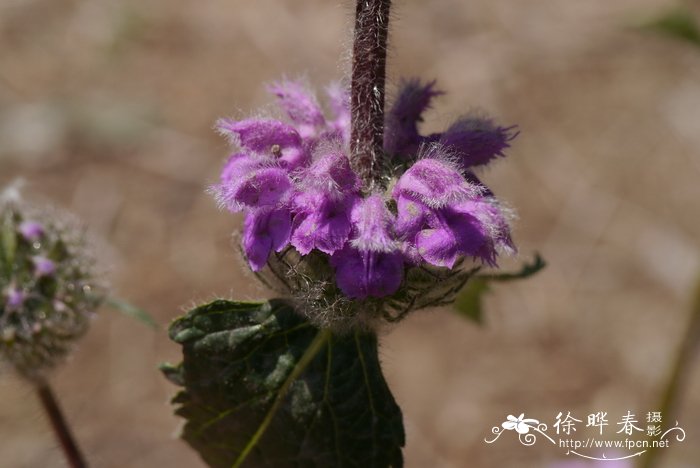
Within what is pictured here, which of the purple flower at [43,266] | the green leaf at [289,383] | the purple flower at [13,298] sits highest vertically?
the purple flower at [43,266]

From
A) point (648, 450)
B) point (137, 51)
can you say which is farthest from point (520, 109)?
point (648, 450)

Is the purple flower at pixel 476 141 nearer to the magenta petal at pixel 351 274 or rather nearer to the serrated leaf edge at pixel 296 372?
the magenta petal at pixel 351 274

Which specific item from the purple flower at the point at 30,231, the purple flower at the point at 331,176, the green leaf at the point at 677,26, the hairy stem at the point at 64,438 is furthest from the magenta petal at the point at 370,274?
the green leaf at the point at 677,26

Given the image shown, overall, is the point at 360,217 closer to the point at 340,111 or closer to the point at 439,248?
the point at 439,248

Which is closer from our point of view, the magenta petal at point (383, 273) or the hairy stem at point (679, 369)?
the magenta petal at point (383, 273)

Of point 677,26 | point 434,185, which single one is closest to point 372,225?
point 434,185

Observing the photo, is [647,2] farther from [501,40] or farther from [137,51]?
[137,51]

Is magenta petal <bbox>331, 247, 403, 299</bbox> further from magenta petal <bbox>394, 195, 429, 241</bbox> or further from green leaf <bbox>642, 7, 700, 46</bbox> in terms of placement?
green leaf <bbox>642, 7, 700, 46</bbox>
